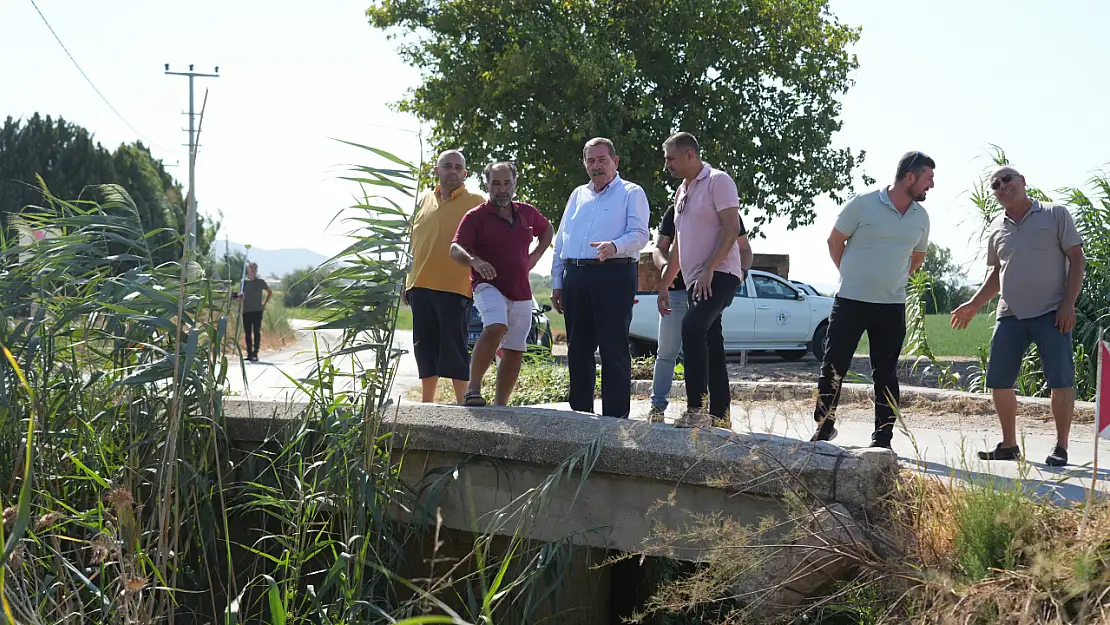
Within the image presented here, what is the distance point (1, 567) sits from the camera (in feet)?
8.86

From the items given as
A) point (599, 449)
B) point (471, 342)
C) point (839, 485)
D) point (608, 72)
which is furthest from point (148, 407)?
point (608, 72)

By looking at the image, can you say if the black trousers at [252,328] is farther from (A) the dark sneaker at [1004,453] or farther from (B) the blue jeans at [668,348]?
(A) the dark sneaker at [1004,453]

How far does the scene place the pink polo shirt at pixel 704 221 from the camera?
19.0 feet

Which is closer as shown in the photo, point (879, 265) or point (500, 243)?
point (879, 265)

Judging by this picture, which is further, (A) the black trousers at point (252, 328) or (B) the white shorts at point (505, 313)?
(A) the black trousers at point (252, 328)

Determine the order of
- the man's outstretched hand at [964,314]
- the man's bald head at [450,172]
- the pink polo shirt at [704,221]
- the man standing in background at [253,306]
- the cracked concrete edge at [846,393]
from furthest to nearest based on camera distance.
A: the man standing in background at [253,306] < the cracked concrete edge at [846,393] < the man's bald head at [450,172] < the man's outstretched hand at [964,314] < the pink polo shirt at [704,221]

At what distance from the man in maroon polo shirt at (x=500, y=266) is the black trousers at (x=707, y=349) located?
918 millimetres

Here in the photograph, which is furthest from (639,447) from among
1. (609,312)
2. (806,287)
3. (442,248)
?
(806,287)

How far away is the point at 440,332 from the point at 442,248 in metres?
0.49

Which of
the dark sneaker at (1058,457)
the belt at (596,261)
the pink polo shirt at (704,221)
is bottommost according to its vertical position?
the dark sneaker at (1058,457)

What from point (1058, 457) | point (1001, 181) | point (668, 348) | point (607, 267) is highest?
point (1001, 181)

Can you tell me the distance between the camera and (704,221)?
5.85 m

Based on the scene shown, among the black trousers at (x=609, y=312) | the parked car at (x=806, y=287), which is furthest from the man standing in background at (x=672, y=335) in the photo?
the parked car at (x=806, y=287)

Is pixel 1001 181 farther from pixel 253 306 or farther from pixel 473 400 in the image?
pixel 253 306
